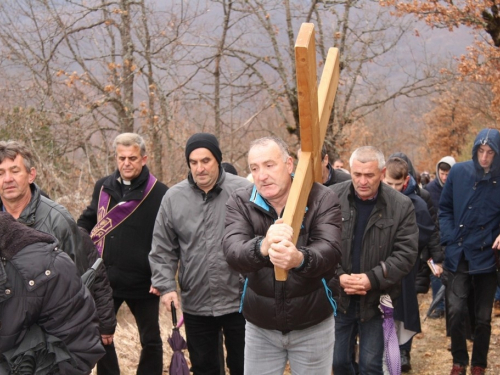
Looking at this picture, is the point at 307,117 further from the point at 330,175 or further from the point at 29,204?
the point at 330,175

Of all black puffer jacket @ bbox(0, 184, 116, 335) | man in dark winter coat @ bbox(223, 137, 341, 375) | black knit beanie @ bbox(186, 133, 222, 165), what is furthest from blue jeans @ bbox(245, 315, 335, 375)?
black knit beanie @ bbox(186, 133, 222, 165)

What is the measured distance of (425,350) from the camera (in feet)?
22.6

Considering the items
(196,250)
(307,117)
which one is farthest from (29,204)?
(307,117)

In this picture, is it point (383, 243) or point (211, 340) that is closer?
point (383, 243)

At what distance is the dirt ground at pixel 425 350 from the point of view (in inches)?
243

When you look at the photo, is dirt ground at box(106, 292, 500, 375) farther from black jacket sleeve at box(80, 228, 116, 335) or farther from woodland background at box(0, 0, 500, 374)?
woodland background at box(0, 0, 500, 374)

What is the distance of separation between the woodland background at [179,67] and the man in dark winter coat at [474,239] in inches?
245

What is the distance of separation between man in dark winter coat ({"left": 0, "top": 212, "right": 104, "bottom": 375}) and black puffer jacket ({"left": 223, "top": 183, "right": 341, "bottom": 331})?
78 cm

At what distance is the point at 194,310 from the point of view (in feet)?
15.0

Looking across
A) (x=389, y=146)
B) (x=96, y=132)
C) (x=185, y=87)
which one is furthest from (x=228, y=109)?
(x=389, y=146)

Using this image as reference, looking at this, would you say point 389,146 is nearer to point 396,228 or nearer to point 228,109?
point 228,109

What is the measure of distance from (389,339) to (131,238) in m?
2.15

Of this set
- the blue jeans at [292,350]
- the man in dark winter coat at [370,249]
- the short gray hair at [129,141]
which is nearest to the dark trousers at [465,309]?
the man in dark winter coat at [370,249]

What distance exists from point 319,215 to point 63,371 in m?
1.45
